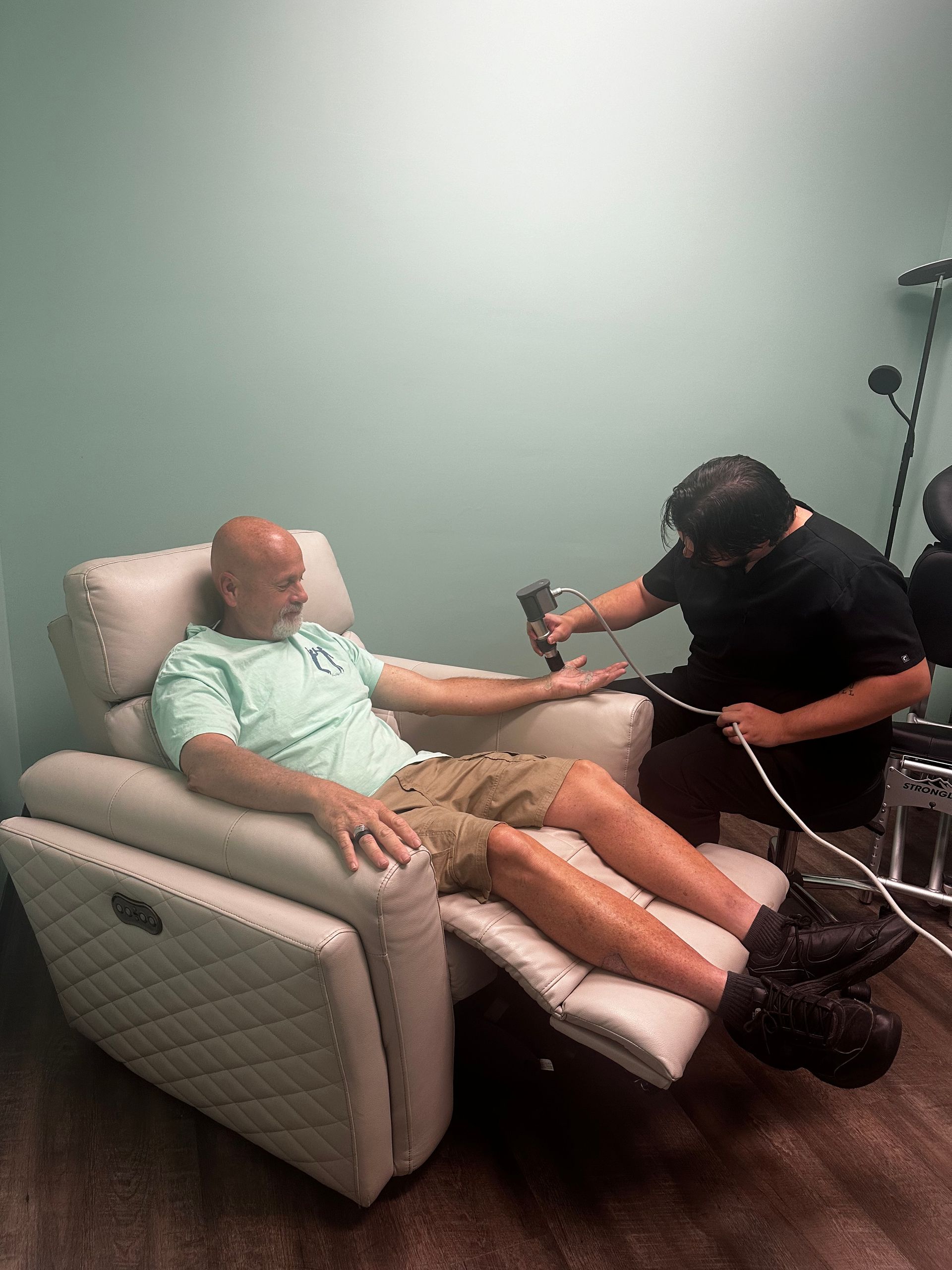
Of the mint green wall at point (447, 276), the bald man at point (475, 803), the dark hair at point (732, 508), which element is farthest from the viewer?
the mint green wall at point (447, 276)

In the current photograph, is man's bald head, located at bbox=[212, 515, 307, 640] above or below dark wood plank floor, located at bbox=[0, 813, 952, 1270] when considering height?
above

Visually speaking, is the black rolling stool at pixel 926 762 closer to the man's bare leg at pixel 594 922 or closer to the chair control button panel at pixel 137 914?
the man's bare leg at pixel 594 922

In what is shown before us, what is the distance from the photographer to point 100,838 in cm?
150

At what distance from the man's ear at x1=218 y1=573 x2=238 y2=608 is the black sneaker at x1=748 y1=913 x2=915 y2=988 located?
3.86 feet

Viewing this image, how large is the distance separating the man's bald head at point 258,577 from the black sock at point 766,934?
3.43ft

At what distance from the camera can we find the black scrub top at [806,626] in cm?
172

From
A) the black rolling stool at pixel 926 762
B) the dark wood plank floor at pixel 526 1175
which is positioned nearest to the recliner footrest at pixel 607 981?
the dark wood plank floor at pixel 526 1175

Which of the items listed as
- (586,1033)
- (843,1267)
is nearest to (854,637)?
(586,1033)

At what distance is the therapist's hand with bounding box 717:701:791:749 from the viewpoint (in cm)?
182

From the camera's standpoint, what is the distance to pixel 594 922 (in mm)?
1372

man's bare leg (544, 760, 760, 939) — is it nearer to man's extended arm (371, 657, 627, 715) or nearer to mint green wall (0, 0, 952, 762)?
man's extended arm (371, 657, 627, 715)

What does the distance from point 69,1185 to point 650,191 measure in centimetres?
275

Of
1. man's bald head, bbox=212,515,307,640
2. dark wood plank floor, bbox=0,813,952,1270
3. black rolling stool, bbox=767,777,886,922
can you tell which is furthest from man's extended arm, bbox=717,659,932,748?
man's bald head, bbox=212,515,307,640

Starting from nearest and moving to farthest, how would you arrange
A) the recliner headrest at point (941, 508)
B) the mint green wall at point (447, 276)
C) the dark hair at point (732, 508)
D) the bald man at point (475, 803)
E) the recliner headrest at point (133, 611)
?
the bald man at point (475, 803)
the recliner headrest at point (133, 611)
the dark hair at point (732, 508)
the mint green wall at point (447, 276)
the recliner headrest at point (941, 508)
